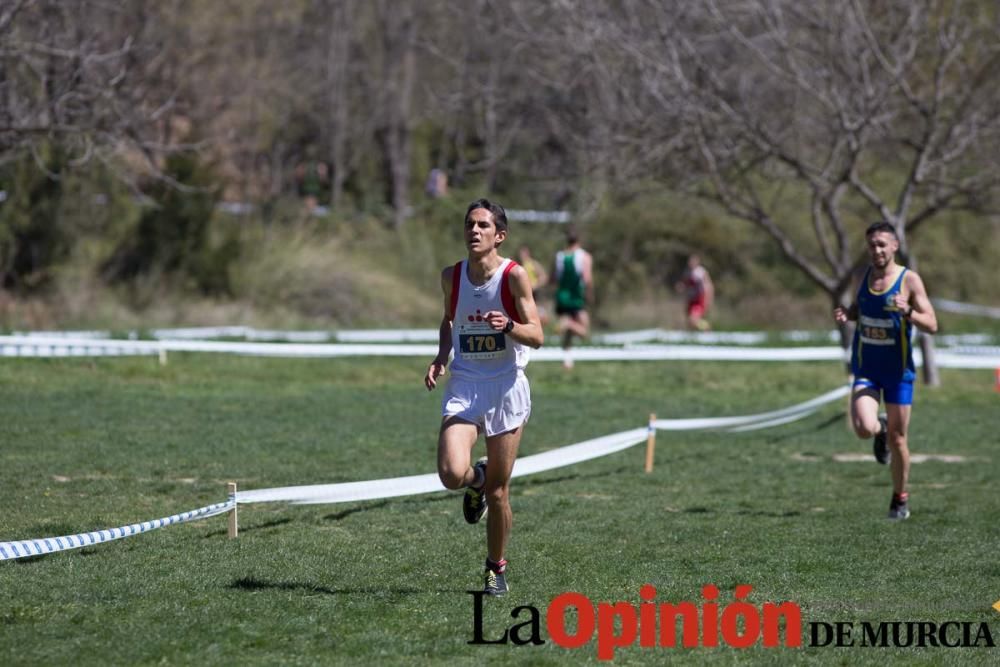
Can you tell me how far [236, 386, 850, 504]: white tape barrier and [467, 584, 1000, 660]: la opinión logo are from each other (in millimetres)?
2440

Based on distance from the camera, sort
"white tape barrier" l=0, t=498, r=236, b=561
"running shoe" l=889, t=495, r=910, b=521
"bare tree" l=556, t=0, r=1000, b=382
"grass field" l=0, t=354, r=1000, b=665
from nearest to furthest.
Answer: "grass field" l=0, t=354, r=1000, b=665 → "white tape barrier" l=0, t=498, r=236, b=561 → "running shoe" l=889, t=495, r=910, b=521 → "bare tree" l=556, t=0, r=1000, b=382

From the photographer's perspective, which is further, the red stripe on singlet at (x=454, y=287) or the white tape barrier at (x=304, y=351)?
the white tape barrier at (x=304, y=351)

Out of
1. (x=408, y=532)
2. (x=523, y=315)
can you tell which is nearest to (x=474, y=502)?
(x=523, y=315)

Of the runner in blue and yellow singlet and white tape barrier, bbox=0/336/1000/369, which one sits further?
white tape barrier, bbox=0/336/1000/369

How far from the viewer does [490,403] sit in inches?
308

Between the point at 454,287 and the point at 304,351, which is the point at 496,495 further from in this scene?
the point at 304,351

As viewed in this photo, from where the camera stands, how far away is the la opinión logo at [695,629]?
22.5 ft

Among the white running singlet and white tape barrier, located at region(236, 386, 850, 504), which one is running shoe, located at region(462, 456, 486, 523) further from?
white tape barrier, located at region(236, 386, 850, 504)

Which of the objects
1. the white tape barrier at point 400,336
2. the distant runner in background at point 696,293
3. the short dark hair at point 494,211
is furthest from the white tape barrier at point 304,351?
the short dark hair at point 494,211

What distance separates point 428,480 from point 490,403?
299 cm

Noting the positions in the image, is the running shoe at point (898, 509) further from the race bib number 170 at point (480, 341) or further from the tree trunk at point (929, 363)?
the tree trunk at point (929, 363)

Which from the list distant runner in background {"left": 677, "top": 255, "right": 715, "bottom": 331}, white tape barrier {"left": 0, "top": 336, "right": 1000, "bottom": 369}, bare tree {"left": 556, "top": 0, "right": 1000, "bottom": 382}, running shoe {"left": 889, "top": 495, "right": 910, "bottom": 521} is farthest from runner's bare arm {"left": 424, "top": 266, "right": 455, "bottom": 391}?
distant runner in background {"left": 677, "top": 255, "right": 715, "bottom": 331}

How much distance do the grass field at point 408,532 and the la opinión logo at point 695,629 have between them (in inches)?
3.7

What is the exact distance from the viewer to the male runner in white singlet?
7.73 m
